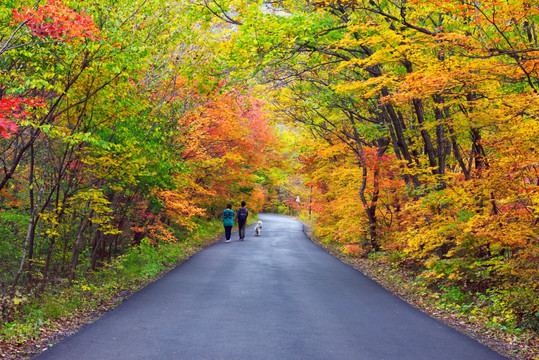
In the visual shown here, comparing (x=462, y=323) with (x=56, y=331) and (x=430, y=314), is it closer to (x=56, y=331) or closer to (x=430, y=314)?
(x=430, y=314)

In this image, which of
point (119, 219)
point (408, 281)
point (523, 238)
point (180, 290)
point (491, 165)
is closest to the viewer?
point (523, 238)

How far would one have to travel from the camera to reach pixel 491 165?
7441mm

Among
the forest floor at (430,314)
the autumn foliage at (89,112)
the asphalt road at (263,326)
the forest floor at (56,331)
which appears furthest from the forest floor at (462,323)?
the autumn foliage at (89,112)

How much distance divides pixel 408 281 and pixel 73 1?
9.65 meters

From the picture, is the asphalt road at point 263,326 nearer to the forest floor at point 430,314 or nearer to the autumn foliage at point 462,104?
the forest floor at point 430,314

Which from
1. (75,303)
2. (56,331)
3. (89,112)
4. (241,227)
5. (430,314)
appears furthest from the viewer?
(241,227)

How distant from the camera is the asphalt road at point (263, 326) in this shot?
194 inches

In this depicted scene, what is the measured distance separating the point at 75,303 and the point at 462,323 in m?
6.60

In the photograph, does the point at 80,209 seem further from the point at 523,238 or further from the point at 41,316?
the point at 523,238

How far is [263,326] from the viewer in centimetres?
599

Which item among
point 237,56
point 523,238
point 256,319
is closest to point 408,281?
point 523,238

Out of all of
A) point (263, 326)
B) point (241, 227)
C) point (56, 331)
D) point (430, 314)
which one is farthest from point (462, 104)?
point (241, 227)

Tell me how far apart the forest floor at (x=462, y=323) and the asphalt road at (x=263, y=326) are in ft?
1.09

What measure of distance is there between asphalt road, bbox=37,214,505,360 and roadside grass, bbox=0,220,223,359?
1.18 feet
